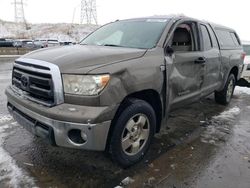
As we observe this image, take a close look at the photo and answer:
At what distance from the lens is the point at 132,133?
3178mm

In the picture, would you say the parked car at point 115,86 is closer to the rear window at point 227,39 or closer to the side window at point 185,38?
the side window at point 185,38

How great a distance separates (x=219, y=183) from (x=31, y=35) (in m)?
57.8

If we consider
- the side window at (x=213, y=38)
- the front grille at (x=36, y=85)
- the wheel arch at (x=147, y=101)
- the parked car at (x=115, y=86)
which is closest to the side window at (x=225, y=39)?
the side window at (x=213, y=38)

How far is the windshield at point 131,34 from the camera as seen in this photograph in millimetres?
3687

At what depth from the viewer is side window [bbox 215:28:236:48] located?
5.43 meters

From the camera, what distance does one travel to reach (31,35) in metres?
55.0

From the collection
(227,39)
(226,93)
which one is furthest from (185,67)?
(226,93)

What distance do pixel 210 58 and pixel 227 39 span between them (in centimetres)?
154

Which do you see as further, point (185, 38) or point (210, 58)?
point (210, 58)

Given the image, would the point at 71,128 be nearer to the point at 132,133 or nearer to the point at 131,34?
the point at 132,133

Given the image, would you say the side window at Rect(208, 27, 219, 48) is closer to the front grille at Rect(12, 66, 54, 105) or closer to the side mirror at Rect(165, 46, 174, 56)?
the side mirror at Rect(165, 46, 174, 56)

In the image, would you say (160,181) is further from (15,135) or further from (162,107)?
(15,135)

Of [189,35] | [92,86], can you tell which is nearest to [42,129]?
[92,86]

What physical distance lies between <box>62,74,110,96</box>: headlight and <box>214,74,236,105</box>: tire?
423cm
